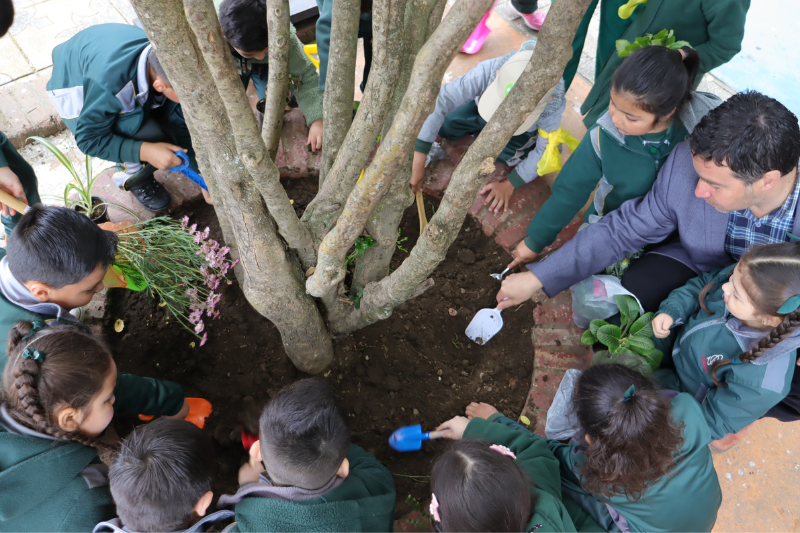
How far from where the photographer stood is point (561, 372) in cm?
191

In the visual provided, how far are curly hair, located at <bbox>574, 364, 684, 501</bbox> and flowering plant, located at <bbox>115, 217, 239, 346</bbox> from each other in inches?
53.6

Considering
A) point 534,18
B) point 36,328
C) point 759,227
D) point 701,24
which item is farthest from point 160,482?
point 534,18

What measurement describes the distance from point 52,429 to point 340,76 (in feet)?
4.29

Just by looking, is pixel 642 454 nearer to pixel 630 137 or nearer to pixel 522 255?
pixel 522 255

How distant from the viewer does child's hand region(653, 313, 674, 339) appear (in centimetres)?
175

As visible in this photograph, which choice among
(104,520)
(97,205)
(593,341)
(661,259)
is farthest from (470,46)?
(104,520)

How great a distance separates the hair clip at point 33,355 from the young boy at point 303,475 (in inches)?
24.7

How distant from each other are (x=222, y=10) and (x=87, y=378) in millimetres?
1503

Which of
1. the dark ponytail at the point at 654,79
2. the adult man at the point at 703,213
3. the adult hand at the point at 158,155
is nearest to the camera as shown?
the adult man at the point at 703,213

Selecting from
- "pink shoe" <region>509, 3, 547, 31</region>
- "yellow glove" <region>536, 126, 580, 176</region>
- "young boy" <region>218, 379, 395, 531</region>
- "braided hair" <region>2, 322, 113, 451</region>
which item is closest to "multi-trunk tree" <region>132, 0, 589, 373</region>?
"young boy" <region>218, 379, 395, 531</region>

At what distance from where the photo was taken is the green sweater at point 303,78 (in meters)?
2.19

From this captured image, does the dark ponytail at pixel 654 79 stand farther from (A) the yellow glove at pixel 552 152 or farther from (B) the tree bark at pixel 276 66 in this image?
(B) the tree bark at pixel 276 66

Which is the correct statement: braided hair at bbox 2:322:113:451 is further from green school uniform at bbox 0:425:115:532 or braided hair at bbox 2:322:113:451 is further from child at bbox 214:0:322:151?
child at bbox 214:0:322:151

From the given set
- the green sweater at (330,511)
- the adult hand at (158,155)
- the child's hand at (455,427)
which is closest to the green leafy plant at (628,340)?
the child's hand at (455,427)
